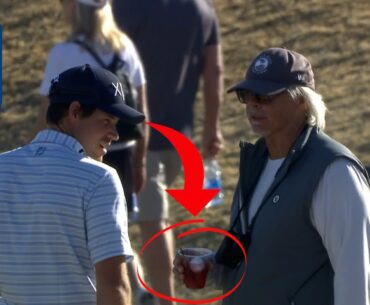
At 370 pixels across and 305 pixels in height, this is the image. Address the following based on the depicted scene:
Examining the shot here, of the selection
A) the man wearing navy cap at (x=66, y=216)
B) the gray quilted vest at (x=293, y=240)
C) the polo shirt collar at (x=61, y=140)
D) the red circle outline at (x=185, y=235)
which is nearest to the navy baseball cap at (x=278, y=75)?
the gray quilted vest at (x=293, y=240)

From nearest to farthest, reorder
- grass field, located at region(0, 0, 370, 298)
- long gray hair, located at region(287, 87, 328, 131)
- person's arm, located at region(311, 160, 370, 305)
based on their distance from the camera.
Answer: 1. person's arm, located at region(311, 160, 370, 305)
2. long gray hair, located at region(287, 87, 328, 131)
3. grass field, located at region(0, 0, 370, 298)

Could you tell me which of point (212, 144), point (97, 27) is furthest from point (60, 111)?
point (212, 144)

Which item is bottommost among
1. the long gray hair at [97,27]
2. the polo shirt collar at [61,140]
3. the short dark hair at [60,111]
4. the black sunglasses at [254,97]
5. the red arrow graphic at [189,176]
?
the red arrow graphic at [189,176]

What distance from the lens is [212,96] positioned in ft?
24.9

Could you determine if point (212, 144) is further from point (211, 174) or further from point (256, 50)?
point (256, 50)

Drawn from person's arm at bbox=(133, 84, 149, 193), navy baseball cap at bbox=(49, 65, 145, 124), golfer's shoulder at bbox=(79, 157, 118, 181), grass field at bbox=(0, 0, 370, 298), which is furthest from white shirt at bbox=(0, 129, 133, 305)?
grass field at bbox=(0, 0, 370, 298)

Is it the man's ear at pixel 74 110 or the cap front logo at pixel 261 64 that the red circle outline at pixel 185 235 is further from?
the man's ear at pixel 74 110

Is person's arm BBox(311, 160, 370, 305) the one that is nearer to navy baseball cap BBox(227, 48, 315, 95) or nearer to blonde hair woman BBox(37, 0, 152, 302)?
navy baseball cap BBox(227, 48, 315, 95)

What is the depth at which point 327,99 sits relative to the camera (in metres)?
11.2

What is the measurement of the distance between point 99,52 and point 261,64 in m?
1.99

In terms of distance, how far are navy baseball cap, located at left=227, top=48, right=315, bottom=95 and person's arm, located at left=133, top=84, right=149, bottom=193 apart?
211 centimetres

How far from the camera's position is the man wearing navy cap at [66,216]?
4039 millimetres

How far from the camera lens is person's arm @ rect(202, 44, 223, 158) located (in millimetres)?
7504

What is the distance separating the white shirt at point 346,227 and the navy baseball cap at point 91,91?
687 millimetres
